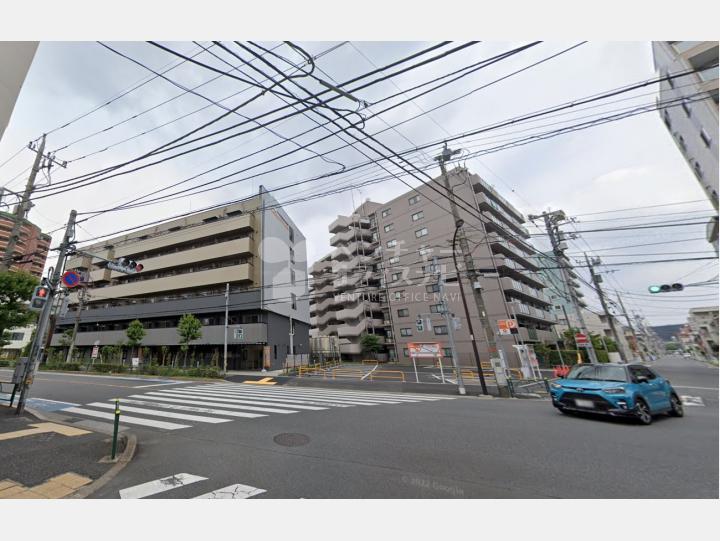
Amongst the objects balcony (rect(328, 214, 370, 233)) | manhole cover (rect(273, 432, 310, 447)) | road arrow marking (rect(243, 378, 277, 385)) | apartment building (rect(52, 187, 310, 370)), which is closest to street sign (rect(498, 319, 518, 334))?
manhole cover (rect(273, 432, 310, 447))

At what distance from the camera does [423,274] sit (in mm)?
29984

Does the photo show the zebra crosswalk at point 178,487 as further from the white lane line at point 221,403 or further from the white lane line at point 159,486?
the white lane line at point 221,403

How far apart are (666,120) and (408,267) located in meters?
24.4

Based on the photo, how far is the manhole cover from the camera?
544 centimetres

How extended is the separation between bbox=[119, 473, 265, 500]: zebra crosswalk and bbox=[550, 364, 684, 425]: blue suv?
787 centimetres

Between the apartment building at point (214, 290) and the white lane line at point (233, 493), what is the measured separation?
20855 millimetres

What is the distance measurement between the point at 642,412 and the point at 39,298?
672 inches

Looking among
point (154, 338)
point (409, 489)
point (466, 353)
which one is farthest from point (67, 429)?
point (466, 353)

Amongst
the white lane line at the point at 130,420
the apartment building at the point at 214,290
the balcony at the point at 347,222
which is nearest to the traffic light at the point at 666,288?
the white lane line at the point at 130,420

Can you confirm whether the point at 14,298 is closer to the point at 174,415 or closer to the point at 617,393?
the point at 174,415

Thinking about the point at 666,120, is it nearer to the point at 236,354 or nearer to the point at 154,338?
the point at 236,354

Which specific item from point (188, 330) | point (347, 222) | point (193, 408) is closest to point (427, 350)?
point (193, 408)

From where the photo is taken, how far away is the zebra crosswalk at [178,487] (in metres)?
3.43

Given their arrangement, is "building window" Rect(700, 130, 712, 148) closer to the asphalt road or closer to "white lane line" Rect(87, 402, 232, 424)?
the asphalt road
